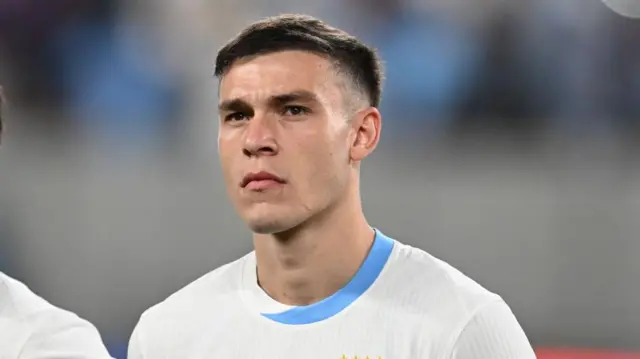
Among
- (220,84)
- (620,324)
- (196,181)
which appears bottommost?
(620,324)

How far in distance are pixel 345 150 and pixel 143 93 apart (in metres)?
2.83

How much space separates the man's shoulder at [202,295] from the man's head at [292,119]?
0.29 metres

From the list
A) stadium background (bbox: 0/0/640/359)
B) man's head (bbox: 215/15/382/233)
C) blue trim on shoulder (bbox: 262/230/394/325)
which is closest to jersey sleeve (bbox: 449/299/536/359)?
blue trim on shoulder (bbox: 262/230/394/325)

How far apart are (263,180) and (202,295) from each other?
41 cm

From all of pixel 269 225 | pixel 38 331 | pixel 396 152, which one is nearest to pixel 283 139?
pixel 269 225

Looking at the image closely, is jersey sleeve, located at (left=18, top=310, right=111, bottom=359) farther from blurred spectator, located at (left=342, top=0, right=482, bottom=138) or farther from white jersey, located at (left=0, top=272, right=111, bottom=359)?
blurred spectator, located at (left=342, top=0, right=482, bottom=138)

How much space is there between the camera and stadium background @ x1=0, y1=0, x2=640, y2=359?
14.7 feet

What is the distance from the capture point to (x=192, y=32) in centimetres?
484

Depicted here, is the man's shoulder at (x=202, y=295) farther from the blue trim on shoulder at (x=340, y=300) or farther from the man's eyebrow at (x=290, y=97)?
the man's eyebrow at (x=290, y=97)

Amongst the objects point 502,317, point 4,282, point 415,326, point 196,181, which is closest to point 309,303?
point 415,326

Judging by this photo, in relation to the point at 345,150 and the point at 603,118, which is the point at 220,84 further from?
the point at 603,118

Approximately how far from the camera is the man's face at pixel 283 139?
6.82 ft

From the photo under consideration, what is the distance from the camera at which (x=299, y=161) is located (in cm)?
209

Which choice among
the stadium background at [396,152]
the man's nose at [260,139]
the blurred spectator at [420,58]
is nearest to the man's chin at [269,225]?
the man's nose at [260,139]
